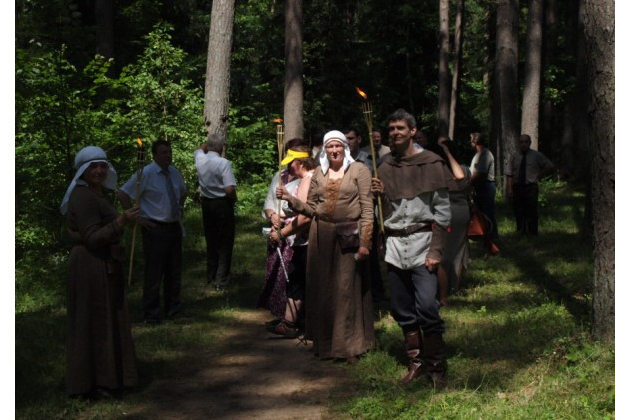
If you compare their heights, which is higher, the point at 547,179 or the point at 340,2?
the point at 340,2

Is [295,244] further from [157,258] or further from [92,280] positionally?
[92,280]

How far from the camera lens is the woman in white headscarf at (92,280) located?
8.62 m

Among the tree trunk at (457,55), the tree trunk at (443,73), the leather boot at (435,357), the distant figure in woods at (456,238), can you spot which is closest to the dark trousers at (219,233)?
the distant figure in woods at (456,238)

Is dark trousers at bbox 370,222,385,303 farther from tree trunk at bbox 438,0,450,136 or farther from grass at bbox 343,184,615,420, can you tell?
tree trunk at bbox 438,0,450,136

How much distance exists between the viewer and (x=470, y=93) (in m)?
59.2

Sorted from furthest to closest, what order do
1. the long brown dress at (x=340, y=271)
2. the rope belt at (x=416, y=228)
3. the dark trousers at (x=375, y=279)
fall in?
the dark trousers at (x=375, y=279)
the long brown dress at (x=340, y=271)
the rope belt at (x=416, y=228)

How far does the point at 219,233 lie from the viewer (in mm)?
14172

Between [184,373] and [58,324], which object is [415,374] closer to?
[184,373]

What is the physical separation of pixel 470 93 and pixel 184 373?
5121cm

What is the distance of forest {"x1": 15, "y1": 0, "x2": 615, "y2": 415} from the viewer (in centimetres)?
1416

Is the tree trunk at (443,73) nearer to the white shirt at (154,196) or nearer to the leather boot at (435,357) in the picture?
the white shirt at (154,196)

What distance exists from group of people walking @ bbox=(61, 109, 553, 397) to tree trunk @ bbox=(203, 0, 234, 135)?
667cm

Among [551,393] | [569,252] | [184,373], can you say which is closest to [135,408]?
[184,373]

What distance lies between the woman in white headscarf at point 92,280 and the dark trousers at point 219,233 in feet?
17.4
